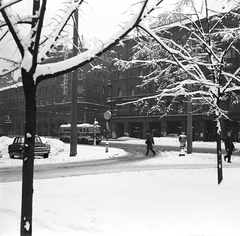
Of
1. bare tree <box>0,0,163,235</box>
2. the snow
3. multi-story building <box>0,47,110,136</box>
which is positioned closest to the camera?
bare tree <box>0,0,163,235</box>

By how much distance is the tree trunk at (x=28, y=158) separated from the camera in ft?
12.6

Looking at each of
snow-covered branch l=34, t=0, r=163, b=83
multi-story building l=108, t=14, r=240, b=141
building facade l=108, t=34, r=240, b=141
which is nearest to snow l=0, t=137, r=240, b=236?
snow-covered branch l=34, t=0, r=163, b=83

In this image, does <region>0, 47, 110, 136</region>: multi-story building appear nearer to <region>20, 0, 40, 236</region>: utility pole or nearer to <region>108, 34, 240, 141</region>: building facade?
<region>108, 34, 240, 141</region>: building facade

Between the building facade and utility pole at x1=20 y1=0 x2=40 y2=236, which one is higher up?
the building facade

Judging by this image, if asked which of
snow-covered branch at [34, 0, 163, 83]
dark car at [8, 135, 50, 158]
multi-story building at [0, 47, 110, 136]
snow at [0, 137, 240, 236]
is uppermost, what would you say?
multi-story building at [0, 47, 110, 136]

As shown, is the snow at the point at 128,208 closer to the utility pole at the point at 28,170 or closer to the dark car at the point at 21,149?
the utility pole at the point at 28,170

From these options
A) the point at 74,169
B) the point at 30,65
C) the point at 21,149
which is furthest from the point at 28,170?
the point at 21,149

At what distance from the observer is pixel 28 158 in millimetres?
3896

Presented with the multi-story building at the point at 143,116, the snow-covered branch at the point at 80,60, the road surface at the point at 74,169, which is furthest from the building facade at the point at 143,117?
the snow-covered branch at the point at 80,60

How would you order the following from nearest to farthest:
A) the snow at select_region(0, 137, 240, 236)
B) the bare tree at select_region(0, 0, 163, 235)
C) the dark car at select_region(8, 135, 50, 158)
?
1. the bare tree at select_region(0, 0, 163, 235)
2. the snow at select_region(0, 137, 240, 236)
3. the dark car at select_region(8, 135, 50, 158)

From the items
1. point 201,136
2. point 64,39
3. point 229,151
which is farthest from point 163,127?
point 64,39

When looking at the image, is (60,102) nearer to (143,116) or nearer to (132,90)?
(132,90)

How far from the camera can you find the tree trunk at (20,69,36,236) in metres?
3.85

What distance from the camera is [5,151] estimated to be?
19781 millimetres
